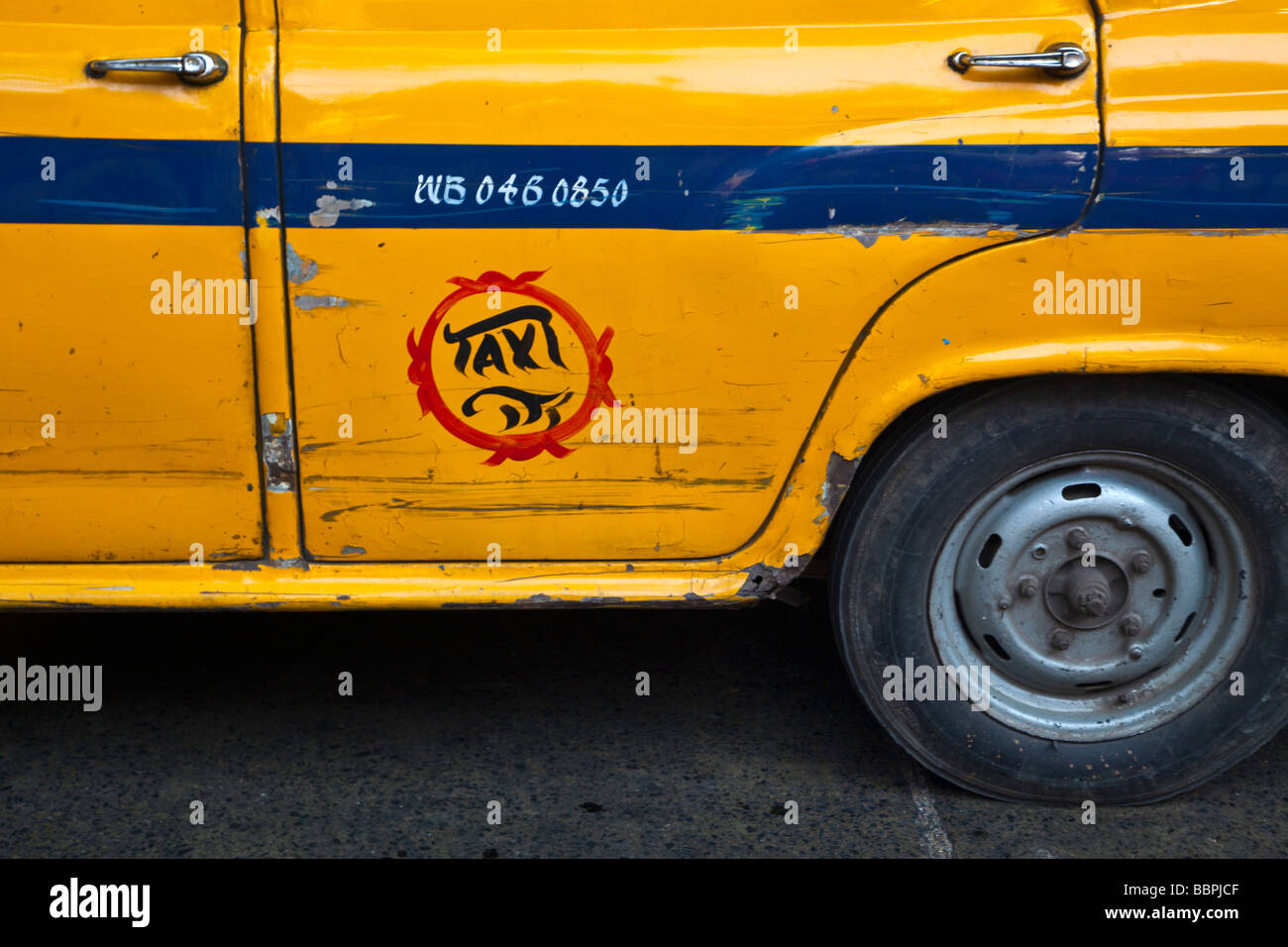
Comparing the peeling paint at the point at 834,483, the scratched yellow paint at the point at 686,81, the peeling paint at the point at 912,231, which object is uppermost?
the scratched yellow paint at the point at 686,81

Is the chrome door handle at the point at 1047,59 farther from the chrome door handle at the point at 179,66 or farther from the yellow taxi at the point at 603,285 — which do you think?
the chrome door handle at the point at 179,66

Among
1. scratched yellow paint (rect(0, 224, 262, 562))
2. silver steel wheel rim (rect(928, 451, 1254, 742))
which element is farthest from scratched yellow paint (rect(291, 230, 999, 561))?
silver steel wheel rim (rect(928, 451, 1254, 742))

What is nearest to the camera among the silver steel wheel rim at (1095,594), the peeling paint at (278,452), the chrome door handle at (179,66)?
the chrome door handle at (179,66)

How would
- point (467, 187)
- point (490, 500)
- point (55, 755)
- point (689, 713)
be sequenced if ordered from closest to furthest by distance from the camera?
point (467, 187)
point (490, 500)
point (55, 755)
point (689, 713)

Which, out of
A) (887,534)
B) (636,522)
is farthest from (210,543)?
(887,534)

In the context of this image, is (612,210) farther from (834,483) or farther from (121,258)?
(121,258)

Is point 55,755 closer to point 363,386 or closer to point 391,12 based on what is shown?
point 363,386

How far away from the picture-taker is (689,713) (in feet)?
9.41

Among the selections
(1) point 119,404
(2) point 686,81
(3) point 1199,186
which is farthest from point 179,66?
(3) point 1199,186

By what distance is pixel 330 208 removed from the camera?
2.12 m

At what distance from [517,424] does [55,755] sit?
4.25 feet

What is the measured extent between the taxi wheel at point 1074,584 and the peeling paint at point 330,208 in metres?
1.04

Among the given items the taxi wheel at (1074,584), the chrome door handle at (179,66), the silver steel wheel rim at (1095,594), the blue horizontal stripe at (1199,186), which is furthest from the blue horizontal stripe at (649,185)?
the silver steel wheel rim at (1095,594)

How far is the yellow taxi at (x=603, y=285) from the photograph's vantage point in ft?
6.92
